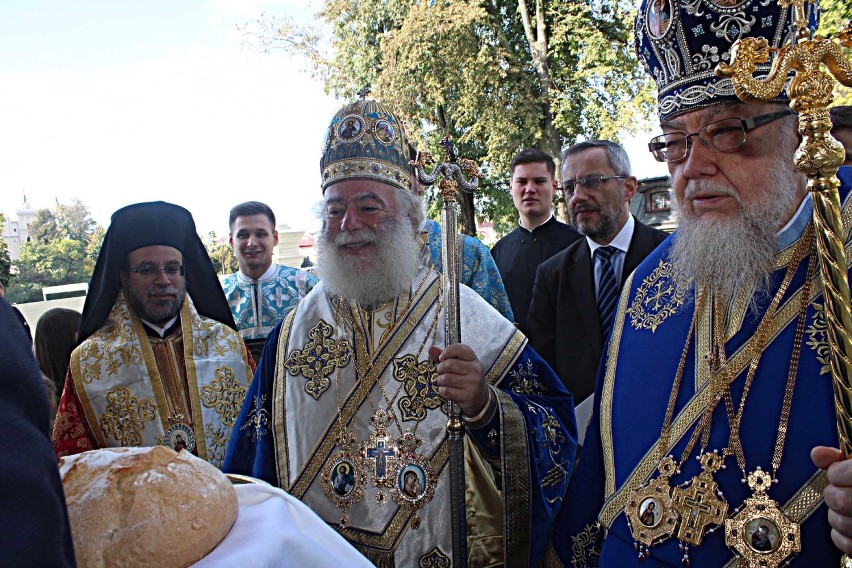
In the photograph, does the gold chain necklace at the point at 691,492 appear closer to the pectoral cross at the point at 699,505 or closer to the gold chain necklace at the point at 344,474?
the pectoral cross at the point at 699,505

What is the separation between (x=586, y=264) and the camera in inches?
163

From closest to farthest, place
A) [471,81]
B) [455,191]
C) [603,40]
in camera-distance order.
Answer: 1. [455,191]
2. [603,40]
3. [471,81]

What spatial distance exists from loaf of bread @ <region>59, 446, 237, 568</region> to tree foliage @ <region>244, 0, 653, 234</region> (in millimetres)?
12750

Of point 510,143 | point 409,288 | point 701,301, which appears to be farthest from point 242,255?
point 510,143

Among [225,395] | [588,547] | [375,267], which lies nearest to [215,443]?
[225,395]

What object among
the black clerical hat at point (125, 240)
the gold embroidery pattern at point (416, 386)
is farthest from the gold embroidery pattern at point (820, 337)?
the black clerical hat at point (125, 240)

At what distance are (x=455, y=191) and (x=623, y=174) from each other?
2.25m

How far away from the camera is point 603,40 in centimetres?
1410

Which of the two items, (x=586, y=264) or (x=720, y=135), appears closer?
(x=720, y=135)

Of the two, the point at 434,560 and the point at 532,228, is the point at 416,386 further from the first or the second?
the point at 532,228

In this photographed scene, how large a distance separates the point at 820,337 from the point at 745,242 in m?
0.35

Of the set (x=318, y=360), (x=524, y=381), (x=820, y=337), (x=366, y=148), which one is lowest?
(x=524, y=381)

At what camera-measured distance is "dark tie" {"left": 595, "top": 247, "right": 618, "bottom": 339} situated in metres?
→ 3.95

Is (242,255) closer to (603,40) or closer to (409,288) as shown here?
(409,288)
